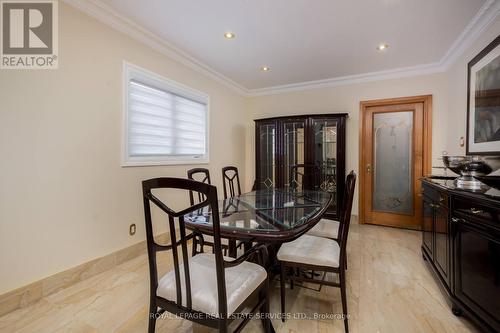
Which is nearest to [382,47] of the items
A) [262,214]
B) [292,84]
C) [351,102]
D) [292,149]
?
[351,102]

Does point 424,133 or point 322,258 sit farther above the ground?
point 424,133

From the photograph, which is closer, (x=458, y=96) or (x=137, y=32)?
(x=137, y=32)

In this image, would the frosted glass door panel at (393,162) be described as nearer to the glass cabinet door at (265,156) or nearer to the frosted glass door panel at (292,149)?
the frosted glass door panel at (292,149)

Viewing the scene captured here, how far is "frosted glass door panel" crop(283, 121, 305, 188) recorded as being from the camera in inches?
153

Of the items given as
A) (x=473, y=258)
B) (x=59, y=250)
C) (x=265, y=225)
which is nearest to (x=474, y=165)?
(x=473, y=258)

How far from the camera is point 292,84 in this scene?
4227mm

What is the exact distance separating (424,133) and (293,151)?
1.94m

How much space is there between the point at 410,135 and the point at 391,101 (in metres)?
0.60

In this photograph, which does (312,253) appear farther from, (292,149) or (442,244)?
(292,149)

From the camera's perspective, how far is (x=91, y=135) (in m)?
2.10

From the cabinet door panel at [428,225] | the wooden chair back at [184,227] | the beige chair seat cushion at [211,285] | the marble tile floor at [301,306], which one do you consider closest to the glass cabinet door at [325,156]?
the cabinet door panel at [428,225]

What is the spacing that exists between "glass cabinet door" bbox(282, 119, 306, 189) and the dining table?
1785mm

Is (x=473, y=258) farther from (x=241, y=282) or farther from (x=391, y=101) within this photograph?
(x=391, y=101)

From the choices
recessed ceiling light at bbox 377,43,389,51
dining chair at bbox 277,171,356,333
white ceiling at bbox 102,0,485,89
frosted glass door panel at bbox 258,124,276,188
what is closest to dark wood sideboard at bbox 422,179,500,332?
dining chair at bbox 277,171,356,333
